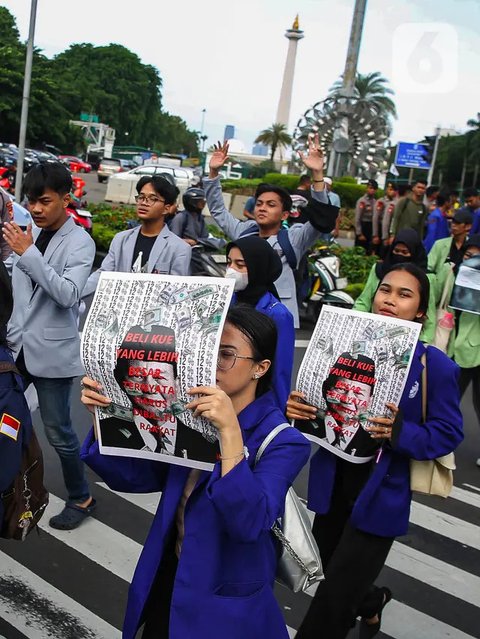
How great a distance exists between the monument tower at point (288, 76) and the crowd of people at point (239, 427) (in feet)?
248

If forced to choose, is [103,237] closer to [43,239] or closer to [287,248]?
[287,248]

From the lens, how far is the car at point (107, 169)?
4416 cm

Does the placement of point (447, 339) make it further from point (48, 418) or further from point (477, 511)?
point (48, 418)

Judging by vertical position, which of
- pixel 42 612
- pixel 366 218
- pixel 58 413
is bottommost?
pixel 42 612

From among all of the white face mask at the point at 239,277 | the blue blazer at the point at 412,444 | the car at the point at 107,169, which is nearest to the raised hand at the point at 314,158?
the white face mask at the point at 239,277

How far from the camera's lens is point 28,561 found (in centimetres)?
394

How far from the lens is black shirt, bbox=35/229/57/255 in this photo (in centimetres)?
410

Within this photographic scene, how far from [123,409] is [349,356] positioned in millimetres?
969

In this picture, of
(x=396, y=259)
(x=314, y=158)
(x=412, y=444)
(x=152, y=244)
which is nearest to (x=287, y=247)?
(x=314, y=158)

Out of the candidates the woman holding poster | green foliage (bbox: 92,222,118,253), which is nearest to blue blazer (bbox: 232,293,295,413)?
the woman holding poster

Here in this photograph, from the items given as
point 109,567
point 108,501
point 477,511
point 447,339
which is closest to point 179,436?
point 109,567

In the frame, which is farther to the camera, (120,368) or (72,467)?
(72,467)

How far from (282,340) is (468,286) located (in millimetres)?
2816

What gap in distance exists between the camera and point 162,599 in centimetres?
230
